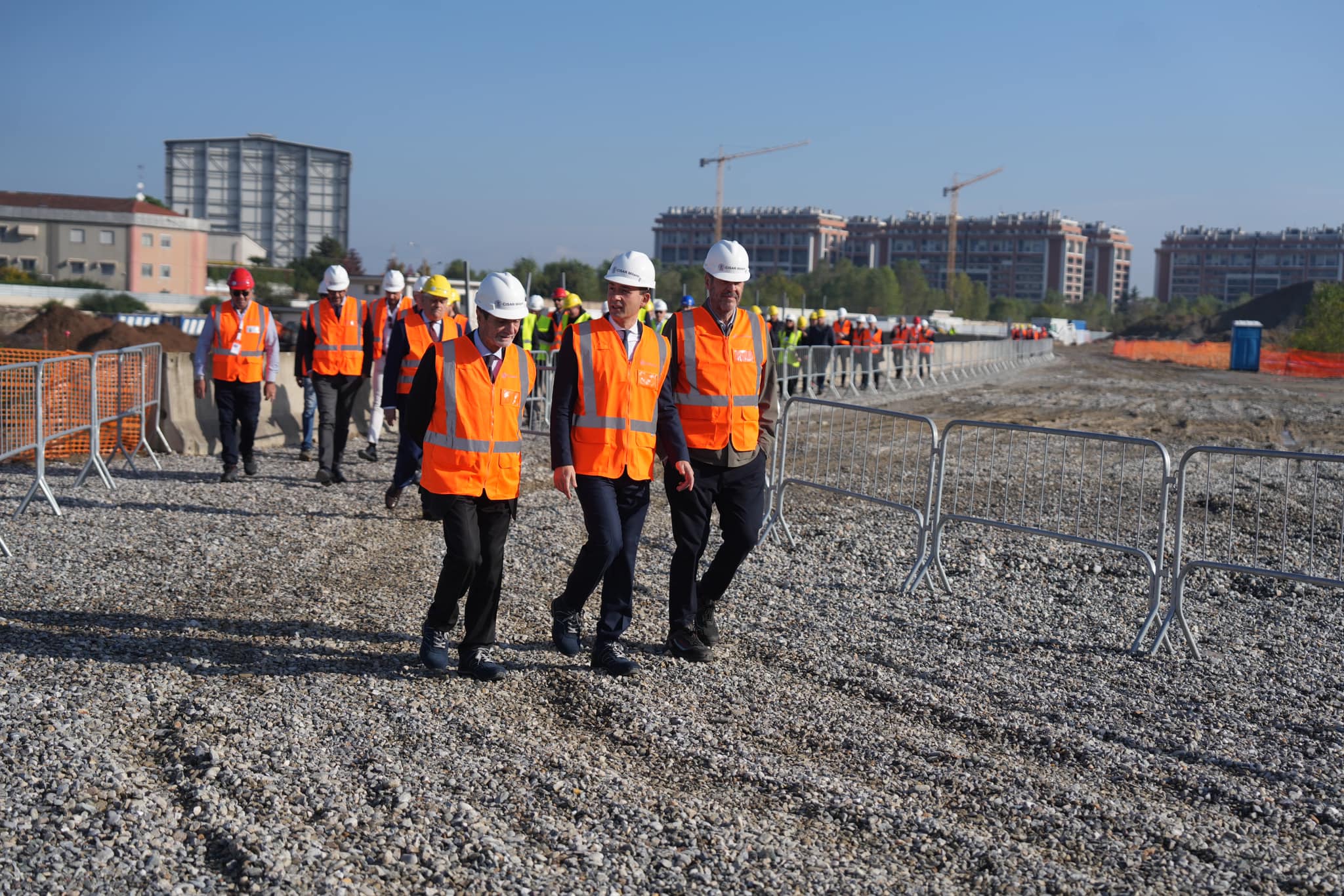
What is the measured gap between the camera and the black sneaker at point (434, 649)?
19.6 feet

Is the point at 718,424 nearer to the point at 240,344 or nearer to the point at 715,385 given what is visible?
the point at 715,385

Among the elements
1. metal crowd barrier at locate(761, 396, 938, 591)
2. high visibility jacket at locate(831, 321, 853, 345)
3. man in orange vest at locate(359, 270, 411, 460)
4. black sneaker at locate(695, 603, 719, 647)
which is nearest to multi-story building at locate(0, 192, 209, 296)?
high visibility jacket at locate(831, 321, 853, 345)

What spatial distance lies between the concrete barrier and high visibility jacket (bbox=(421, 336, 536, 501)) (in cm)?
807

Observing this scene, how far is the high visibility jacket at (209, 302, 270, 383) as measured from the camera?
1146 centimetres

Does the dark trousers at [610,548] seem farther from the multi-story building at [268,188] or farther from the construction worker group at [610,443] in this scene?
the multi-story building at [268,188]

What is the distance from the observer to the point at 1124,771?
500 cm

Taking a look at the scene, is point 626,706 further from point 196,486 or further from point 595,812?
point 196,486

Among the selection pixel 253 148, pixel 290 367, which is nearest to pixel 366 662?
pixel 290 367

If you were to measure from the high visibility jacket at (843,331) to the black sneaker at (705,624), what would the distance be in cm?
2575

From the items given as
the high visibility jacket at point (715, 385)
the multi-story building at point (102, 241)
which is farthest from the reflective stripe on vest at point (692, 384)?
the multi-story building at point (102, 241)

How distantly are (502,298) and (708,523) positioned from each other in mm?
1532

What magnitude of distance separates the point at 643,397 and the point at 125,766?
2720 millimetres

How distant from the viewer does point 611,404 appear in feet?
19.4

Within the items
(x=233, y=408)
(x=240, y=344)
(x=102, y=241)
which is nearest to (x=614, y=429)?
(x=240, y=344)
